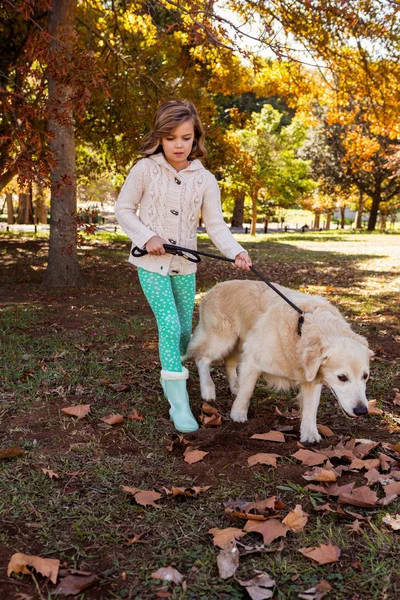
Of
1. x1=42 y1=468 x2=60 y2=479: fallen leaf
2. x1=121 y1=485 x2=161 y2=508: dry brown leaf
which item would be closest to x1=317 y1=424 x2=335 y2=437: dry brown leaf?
x1=121 y1=485 x2=161 y2=508: dry brown leaf

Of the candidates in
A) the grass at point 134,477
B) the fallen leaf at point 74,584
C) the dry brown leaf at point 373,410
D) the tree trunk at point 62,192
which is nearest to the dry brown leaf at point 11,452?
the grass at point 134,477

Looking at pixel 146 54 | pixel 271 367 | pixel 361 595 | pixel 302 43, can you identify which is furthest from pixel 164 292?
pixel 146 54

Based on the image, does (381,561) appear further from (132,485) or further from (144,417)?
(144,417)

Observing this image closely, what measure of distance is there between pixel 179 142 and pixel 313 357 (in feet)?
5.92

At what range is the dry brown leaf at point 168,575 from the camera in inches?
95.1

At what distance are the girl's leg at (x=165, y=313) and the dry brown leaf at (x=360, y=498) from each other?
5.31 ft

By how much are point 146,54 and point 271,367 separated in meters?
11.2

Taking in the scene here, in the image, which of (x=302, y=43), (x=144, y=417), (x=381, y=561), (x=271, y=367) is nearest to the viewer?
(x=381, y=561)

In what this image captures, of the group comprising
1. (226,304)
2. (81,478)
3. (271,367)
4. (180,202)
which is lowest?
(81,478)

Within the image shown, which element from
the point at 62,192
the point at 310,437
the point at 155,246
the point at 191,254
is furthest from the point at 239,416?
the point at 62,192

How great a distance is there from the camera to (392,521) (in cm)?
289

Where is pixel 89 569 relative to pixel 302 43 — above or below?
below

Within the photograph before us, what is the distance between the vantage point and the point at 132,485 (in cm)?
328

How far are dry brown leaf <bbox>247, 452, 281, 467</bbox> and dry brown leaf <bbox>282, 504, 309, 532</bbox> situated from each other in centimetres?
58
